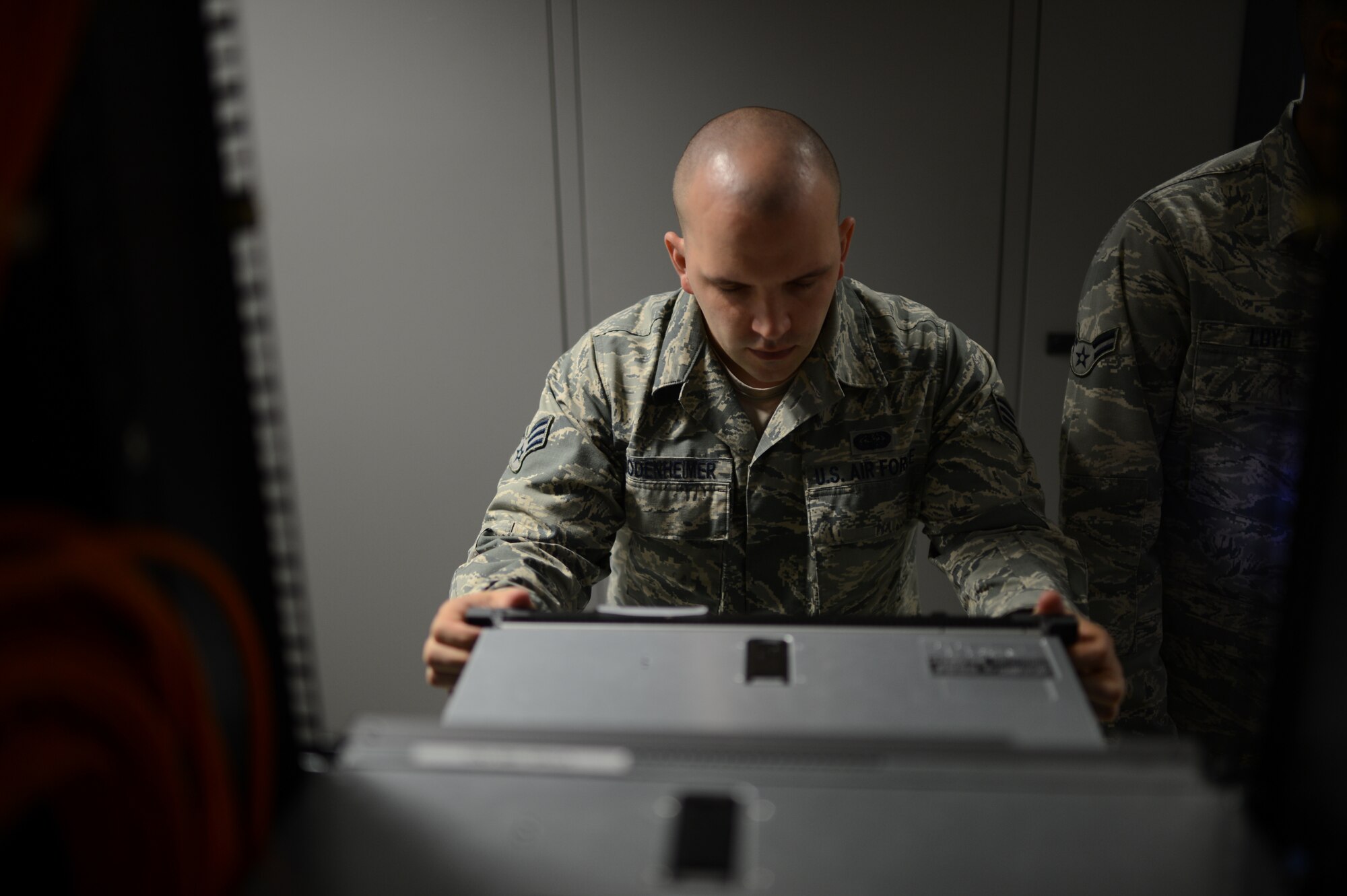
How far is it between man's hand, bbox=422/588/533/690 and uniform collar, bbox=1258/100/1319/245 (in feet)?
3.95

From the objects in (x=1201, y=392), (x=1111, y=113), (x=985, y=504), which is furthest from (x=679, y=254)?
(x=1111, y=113)

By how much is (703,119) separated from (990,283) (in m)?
0.75

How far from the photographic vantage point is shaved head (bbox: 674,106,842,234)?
1.20 metres

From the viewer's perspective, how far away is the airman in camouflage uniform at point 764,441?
126 centimetres

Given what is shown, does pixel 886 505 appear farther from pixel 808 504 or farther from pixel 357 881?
pixel 357 881

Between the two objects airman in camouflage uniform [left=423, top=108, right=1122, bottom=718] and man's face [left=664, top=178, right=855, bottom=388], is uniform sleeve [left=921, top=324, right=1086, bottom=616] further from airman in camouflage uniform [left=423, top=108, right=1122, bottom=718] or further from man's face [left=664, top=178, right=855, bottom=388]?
man's face [left=664, top=178, right=855, bottom=388]

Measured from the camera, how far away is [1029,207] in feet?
6.98

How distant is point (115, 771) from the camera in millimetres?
358

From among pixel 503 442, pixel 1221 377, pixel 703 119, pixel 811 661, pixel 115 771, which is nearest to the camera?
pixel 115 771

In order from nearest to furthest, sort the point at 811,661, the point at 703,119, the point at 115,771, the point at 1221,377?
the point at 115,771, the point at 811,661, the point at 1221,377, the point at 703,119

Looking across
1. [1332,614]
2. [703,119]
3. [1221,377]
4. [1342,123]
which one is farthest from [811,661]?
[703,119]

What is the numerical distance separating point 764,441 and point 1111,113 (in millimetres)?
1239

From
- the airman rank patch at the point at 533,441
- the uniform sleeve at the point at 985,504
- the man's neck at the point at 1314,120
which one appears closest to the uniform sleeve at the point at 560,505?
the airman rank patch at the point at 533,441

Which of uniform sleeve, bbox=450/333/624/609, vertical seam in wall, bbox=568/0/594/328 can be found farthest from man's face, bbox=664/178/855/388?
vertical seam in wall, bbox=568/0/594/328
